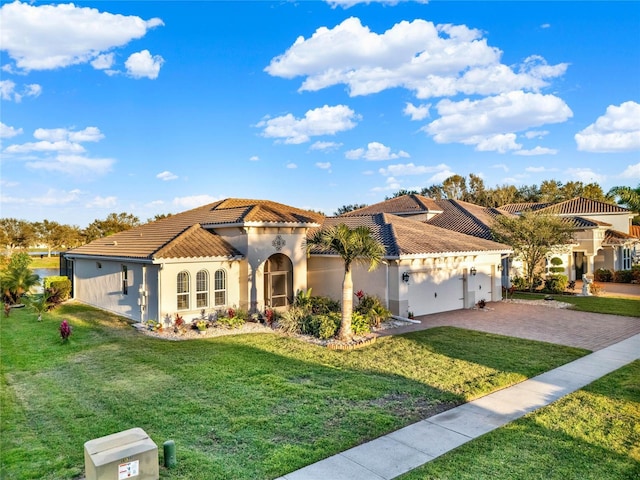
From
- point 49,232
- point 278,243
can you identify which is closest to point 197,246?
point 278,243

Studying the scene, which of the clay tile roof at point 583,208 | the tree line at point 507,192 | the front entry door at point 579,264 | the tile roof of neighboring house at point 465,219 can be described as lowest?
the front entry door at point 579,264

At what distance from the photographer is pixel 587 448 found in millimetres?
6781

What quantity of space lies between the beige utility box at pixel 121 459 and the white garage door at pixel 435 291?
14719mm

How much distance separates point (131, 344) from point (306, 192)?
25435 mm

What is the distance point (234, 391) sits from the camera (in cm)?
945

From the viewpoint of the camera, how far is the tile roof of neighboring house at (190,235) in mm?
17569

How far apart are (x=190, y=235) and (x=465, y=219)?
22203 mm

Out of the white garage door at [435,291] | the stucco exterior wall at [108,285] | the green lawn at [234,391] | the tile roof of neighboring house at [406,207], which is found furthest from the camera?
the tile roof of neighboring house at [406,207]

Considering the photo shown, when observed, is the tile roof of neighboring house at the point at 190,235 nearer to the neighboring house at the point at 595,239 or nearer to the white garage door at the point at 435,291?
the white garage door at the point at 435,291

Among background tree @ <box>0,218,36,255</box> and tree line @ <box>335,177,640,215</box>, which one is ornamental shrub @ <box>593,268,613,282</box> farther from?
background tree @ <box>0,218,36,255</box>

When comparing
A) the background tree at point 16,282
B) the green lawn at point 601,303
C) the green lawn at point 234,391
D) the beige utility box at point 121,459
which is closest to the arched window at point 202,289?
the green lawn at point 234,391

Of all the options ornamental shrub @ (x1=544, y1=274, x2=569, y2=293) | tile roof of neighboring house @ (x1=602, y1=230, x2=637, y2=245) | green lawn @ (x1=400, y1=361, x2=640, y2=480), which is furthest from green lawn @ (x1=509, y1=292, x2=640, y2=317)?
green lawn @ (x1=400, y1=361, x2=640, y2=480)

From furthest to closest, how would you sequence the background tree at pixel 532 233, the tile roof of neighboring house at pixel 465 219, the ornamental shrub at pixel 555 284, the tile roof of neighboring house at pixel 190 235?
the tile roof of neighboring house at pixel 465 219 → the ornamental shrub at pixel 555 284 → the background tree at pixel 532 233 → the tile roof of neighboring house at pixel 190 235

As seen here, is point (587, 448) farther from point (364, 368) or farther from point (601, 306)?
point (601, 306)
